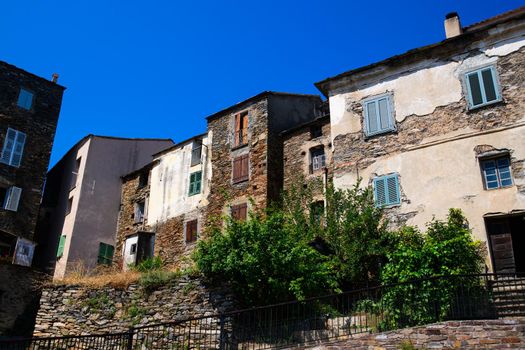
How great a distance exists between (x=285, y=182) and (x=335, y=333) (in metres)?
10.3

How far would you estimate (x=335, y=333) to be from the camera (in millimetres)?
12406

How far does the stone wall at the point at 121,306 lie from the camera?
15.9 m

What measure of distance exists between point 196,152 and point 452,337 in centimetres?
1716

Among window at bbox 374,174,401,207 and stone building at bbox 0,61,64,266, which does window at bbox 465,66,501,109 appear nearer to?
window at bbox 374,174,401,207

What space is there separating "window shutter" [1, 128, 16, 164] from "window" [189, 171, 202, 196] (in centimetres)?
936

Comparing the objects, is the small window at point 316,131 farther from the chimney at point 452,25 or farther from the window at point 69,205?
the window at point 69,205

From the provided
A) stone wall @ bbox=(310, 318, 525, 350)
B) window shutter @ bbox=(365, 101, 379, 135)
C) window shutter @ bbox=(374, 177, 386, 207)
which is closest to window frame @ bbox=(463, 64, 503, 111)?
window shutter @ bbox=(365, 101, 379, 135)

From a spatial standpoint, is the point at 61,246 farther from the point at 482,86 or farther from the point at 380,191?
the point at 482,86

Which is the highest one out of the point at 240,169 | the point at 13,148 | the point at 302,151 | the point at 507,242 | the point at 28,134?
the point at 28,134

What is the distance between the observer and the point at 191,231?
24.0 meters

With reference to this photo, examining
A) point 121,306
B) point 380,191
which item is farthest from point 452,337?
point 121,306

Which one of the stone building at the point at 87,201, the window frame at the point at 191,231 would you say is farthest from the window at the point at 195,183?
the stone building at the point at 87,201

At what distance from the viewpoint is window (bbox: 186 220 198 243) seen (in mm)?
23812

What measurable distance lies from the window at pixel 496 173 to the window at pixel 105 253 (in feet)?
62.0
